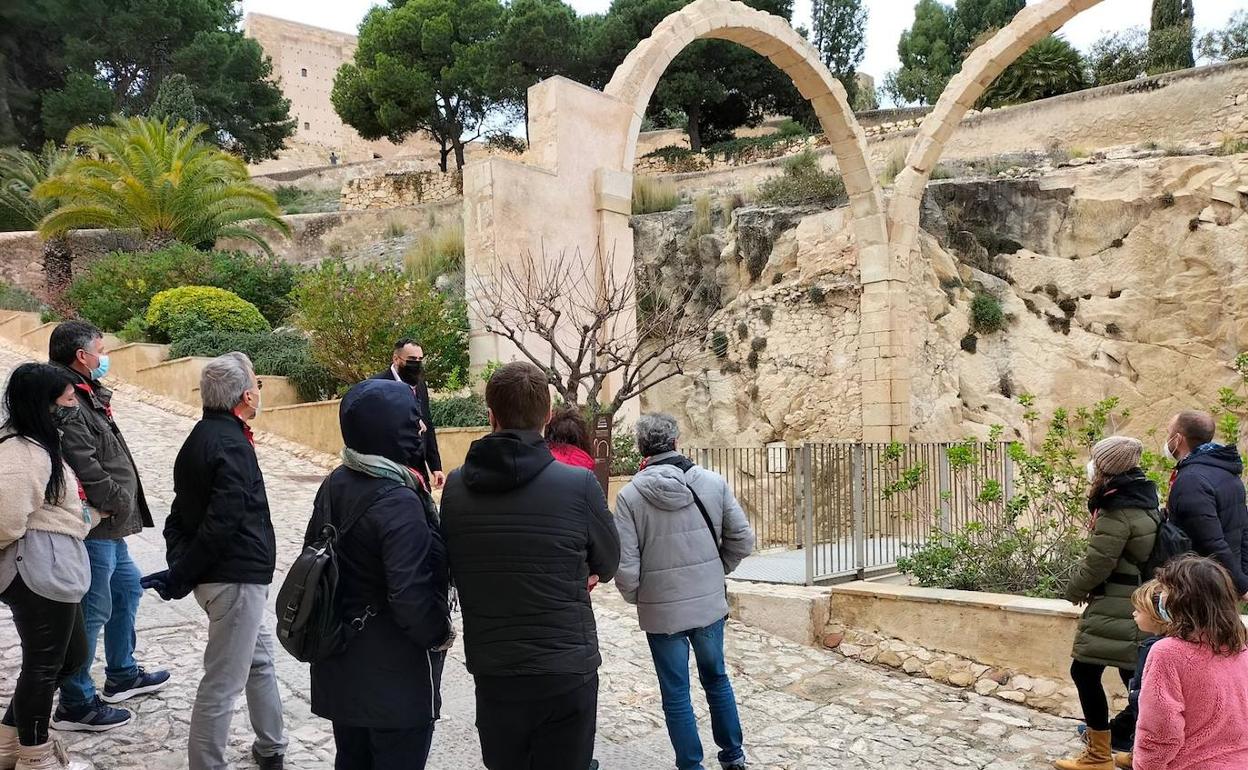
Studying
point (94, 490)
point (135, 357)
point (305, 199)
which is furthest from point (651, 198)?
point (305, 199)

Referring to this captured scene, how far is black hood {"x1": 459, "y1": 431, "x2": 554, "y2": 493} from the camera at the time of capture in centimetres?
251

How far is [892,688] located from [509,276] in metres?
5.79

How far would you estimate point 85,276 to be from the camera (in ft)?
55.8

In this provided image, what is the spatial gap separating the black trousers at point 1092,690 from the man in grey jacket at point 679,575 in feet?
5.13

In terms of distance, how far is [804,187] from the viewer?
1531 centimetres

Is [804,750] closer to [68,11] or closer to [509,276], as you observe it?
[509,276]

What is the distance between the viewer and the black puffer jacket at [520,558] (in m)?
2.49

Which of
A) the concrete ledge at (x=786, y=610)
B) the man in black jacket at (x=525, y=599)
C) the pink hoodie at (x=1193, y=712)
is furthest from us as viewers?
the concrete ledge at (x=786, y=610)

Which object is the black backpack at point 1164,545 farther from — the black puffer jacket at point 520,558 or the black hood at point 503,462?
the black hood at point 503,462

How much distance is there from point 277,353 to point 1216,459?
11.8 metres

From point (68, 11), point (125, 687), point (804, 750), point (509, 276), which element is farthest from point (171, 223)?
point (804, 750)

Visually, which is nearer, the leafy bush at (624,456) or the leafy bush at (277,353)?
the leafy bush at (624,456)

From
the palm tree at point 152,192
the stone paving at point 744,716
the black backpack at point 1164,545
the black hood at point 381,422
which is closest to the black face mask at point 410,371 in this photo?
the stone paving at point 744,716

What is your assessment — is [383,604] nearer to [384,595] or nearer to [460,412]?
[384,595]
